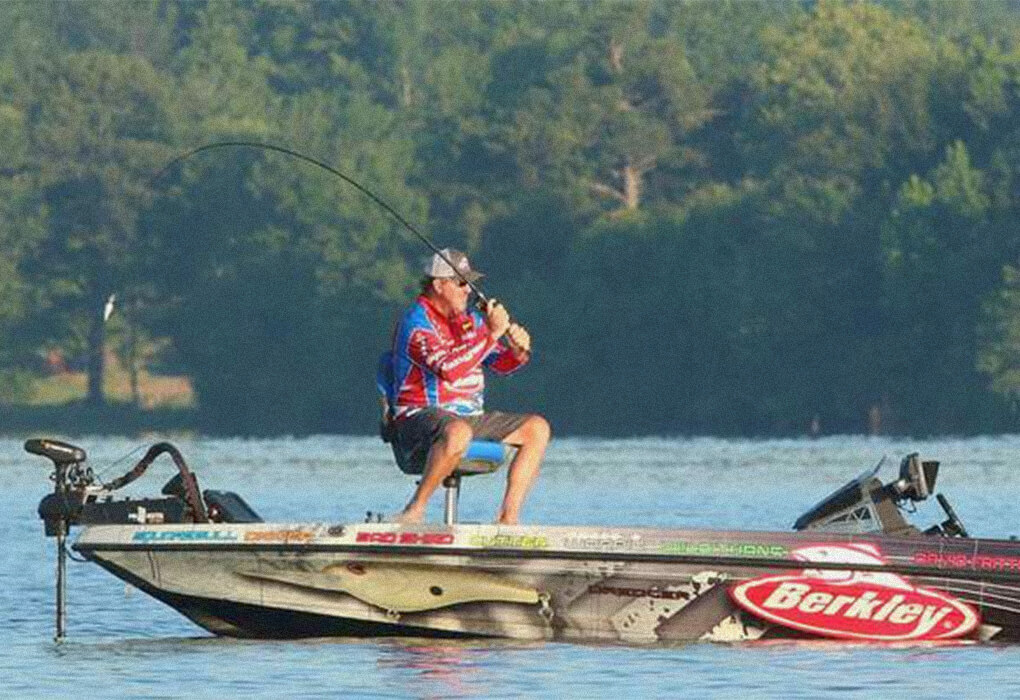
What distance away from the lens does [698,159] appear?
9050 centimetres

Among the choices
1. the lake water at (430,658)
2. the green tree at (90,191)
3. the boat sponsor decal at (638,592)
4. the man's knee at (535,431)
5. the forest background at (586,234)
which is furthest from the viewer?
the green tree at (90,191)

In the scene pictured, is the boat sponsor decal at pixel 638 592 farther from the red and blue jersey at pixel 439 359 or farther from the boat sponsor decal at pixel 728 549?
the red and blue jersey at pixel 439 359

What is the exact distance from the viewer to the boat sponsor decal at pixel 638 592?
1614 centimetres

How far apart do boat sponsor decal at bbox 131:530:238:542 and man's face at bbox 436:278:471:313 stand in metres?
1.44

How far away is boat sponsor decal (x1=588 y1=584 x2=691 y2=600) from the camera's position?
16.1m

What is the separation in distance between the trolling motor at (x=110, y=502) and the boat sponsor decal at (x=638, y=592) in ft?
5.77

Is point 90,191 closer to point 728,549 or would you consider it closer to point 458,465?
point 458,465

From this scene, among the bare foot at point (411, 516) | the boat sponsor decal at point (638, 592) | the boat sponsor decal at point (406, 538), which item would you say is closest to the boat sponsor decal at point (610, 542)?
the boat sponsor decal at point (638, 592)

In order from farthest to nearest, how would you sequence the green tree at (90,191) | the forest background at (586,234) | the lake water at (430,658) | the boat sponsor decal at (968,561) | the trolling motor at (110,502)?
the green tree at (90,191) < the forest background at (586,234) < the trolling motor at (110,502) < the boat sponsor decal at (968,561) < the lake water at (430,658)

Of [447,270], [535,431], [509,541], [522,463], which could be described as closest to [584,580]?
[509,541]

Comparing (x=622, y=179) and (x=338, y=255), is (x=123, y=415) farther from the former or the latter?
(x=622, y=179)

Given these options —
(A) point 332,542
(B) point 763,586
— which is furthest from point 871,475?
(A) point 332,542

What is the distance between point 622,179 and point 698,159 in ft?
6.49

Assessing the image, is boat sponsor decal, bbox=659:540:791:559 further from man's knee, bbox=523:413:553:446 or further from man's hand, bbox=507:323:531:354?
man's hand, bbox=507:323:531:354
